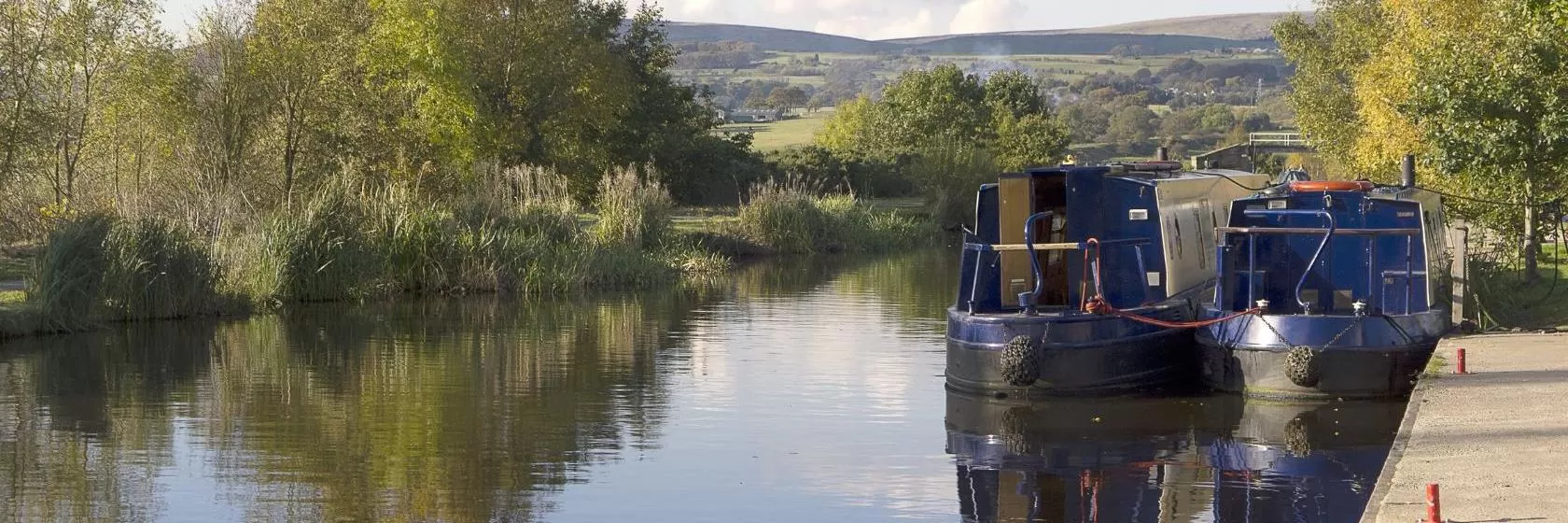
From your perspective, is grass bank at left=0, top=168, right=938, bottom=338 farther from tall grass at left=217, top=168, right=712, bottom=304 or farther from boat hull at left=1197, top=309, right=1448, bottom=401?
boat hull at left=1197, top=309, right=1448, bottom=401

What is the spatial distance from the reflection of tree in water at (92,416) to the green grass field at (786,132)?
4217 inches

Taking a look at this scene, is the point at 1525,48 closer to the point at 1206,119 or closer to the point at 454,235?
the point at 454,235

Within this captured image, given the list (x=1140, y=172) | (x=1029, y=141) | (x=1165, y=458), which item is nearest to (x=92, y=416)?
(x=1165, y=458)

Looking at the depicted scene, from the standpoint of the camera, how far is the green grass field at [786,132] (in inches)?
5458

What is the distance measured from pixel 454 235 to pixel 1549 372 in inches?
738

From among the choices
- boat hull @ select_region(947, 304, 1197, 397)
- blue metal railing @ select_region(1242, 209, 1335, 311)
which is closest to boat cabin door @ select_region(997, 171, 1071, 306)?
boat hull @ select_region(947, 304, 1197, 397)

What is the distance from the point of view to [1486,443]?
13.3m

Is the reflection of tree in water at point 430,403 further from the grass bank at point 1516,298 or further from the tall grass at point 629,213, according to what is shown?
the grass bank at point 1516,298

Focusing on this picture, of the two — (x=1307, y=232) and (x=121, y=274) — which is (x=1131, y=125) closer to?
(x=121, y=274)

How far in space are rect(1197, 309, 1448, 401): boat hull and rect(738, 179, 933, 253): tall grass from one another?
25.8 metres

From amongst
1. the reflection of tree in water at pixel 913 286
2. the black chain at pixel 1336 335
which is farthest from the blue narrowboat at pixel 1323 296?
the reflection of tree in water at pixel 913 286

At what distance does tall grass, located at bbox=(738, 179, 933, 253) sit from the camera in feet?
144

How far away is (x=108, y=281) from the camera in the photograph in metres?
24.4

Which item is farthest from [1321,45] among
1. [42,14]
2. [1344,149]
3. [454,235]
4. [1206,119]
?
[1206,119]
